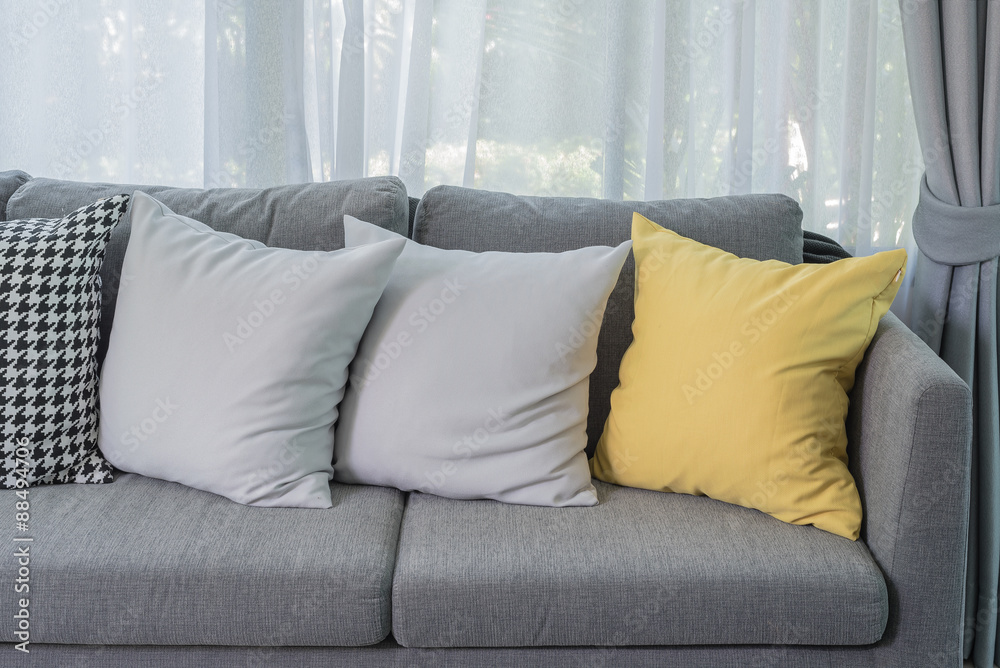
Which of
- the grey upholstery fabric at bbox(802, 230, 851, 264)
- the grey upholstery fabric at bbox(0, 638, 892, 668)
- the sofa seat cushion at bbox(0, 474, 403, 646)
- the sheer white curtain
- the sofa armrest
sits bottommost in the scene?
the grey upholstery fabric at bbox(0, 638, 892, 668)

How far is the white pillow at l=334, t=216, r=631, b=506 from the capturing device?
4.35ft

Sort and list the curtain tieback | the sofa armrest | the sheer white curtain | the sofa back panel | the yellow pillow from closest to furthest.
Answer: the sofa armrest
the yellow pillow
the sofa back panel
the curtain tieback
the sheer white curtain

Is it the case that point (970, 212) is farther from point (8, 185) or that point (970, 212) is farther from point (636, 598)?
point (8, 185)

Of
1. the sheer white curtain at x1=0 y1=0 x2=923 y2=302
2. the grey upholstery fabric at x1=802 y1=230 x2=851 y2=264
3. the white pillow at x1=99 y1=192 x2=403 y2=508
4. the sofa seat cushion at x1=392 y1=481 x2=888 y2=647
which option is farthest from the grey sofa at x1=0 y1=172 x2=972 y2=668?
the sheer white curtain at x1=0 y1=0 x2=923 y2=302

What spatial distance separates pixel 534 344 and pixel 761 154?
1039mm

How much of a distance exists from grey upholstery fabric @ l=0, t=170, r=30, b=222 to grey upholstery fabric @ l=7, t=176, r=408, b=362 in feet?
0.13

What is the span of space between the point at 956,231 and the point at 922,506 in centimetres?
87

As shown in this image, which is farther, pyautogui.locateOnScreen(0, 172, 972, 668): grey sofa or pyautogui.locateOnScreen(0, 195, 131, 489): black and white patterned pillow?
pyautogui.locateOnScreen(0, 195, 131, 489): black and white patterned pillow

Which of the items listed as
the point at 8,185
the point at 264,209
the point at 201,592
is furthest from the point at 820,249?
the point at 8,185

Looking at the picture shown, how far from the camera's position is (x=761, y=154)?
6.57ft

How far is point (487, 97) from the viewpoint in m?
1.99

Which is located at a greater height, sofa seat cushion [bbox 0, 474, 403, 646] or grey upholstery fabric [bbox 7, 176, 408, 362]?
grey upholstery fabric [bbox 7, 176, 408, 362]

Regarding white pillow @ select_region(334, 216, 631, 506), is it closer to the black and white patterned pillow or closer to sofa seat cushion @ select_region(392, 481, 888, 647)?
sofa seat cushion @ select_region(392, 481, 888, 647)

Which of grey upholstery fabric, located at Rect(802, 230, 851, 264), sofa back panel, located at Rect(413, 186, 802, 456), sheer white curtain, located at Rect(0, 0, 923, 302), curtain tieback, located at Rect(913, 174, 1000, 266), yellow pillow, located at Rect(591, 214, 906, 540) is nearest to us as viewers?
yellow pillow, located at Rect(591, 214, 906, 540)
